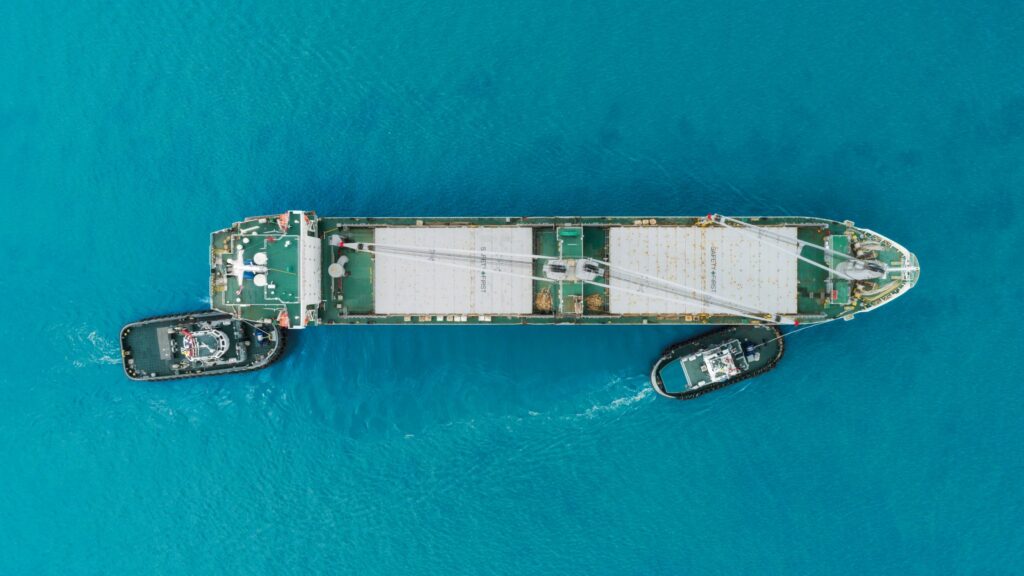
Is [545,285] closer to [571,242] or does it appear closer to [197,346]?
[571,242]

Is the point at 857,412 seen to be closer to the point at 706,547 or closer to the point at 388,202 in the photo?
the point at 706,547

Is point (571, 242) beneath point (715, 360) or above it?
above

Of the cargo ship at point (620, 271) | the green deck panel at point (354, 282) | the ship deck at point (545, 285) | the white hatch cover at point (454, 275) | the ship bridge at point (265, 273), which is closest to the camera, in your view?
the ship bridge at point (265, 273)

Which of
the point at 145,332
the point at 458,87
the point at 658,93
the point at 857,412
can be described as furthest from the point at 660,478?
the point at 145,332

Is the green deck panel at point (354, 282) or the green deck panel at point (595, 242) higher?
the green deck panel at point (595, 242)

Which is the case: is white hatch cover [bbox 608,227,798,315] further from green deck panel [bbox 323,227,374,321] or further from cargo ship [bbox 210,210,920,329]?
green deck panel [bbox 323,227,374,321]

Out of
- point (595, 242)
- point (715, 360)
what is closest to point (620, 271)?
point (595, 242)

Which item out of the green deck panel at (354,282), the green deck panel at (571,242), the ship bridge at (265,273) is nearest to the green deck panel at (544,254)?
the green deck panel at (571,242)

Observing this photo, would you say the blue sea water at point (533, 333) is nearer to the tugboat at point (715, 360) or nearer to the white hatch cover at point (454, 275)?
the tugboat at point (715, 360)
